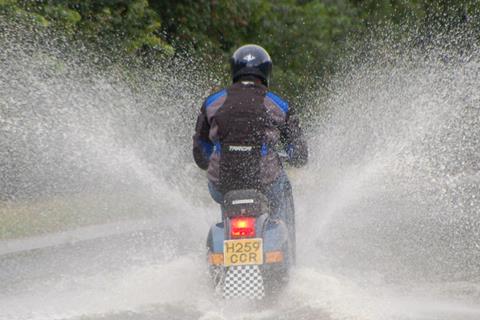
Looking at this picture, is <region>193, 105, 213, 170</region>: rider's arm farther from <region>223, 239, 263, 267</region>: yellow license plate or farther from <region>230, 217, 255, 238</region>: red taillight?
<region>223, 239, 263, 267</region>: yellow license plate

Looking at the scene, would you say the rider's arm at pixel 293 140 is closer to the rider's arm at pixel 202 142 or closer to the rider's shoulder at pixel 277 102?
the rider's shoulder at pixel 277 102

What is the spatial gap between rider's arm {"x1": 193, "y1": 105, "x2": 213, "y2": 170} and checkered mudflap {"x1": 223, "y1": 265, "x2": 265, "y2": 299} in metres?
1.20

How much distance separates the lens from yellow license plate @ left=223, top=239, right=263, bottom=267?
6410 millimetres

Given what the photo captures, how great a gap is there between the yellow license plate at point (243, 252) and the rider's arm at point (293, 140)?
958 millimetres

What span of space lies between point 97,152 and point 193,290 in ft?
18.0

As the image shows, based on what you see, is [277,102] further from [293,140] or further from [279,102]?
[293,140]

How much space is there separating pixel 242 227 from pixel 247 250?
0.16 m

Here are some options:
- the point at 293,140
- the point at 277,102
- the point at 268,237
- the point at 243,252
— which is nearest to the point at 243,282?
the point at 243,252

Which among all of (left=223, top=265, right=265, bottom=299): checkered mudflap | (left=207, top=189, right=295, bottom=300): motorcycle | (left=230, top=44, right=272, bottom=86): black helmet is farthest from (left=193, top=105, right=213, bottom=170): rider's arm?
(left=223, top=265, right=265, bottom=299): checkered mudflap

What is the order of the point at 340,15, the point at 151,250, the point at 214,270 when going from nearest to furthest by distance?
the point at 214,270, the point at 151,250, the point at 340,15

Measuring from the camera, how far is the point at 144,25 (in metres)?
18.3

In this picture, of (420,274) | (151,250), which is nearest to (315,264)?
(420,274)

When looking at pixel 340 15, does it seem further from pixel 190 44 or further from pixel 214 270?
pixel 214 270

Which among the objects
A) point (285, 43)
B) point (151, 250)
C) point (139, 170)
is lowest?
point (151, 250)
